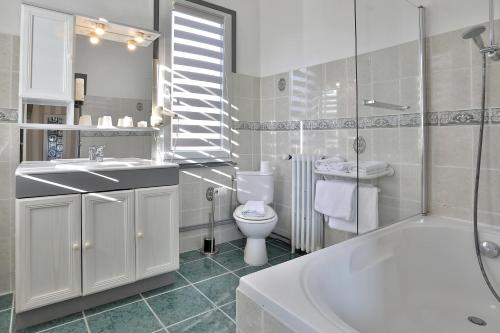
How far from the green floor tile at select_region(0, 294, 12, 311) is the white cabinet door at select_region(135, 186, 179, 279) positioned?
0.81 m

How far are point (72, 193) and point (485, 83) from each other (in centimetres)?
249

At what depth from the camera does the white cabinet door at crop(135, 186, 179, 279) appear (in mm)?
2020

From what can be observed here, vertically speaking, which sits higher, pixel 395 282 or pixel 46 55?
pixel 46 55

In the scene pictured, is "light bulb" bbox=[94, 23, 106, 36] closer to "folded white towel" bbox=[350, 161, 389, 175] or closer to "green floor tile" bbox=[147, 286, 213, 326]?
"green floor tile" bbox=[147, 286, 213, 326]

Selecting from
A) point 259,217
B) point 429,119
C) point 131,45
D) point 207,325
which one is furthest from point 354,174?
point 131,45

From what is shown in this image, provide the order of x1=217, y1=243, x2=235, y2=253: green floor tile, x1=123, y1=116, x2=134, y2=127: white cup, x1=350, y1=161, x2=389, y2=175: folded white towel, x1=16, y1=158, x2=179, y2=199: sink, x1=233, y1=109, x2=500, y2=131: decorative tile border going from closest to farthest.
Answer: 1. x1=16, y1=158, x2=179, y2=199: sink
2. x1=233, y1=109, x2=500, y2=131: decorative tile border
3. x1=350, y1=161, x2=389, y2=175: folded white towel
4. x1=123, y1=116, x2=134, y2=127: white cup
5. x1=217, y1=243, x2=235, y2=253: green floor tile

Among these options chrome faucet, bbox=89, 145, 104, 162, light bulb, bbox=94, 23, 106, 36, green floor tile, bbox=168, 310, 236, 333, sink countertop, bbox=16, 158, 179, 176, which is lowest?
green floor tile, bbox=168, 310, 236, 333

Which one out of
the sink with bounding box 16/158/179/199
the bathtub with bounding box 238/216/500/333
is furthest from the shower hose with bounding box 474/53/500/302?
the sink with bounding box 16/158/179/199

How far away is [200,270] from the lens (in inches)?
95.3

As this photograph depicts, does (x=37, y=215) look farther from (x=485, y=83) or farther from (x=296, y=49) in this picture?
(x=485, y=83)

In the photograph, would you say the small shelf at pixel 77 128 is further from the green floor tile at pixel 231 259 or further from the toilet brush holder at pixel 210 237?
the green floor tile at pixel 231 259

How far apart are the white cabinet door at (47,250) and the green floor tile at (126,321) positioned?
214 mm

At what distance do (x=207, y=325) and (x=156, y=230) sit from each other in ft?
2.41

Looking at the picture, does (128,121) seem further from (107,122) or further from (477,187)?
(477,187)
